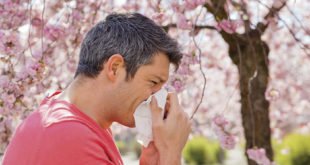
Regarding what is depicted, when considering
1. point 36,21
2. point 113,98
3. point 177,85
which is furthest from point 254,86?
point 113,98

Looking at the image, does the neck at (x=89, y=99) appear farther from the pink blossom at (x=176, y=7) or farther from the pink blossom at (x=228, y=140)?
the pink blossom at (x=228, y=140)

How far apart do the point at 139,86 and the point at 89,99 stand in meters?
0.12

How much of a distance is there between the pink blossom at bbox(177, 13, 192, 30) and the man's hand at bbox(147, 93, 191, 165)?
1555 mm

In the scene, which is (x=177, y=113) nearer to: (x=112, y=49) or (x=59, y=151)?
(x=112, y=49)

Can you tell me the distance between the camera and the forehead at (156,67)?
155cm

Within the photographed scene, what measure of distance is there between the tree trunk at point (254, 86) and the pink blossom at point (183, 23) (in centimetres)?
39

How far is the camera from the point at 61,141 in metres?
1.38

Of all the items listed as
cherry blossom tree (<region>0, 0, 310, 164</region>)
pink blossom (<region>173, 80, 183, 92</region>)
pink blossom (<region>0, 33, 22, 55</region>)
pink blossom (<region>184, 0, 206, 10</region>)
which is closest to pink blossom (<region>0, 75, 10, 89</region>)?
cherry blossom tree (<region>0, 0, 310, 164</region>)

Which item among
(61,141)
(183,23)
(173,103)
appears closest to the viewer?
(61,141)

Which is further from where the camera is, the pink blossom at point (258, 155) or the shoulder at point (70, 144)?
the pink blossom at point (258, 155)

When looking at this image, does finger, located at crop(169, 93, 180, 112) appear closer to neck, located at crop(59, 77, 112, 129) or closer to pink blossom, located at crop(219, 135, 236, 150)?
neck, located at crop(59, 77, 112, 129)

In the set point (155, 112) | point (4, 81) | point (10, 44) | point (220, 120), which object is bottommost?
point (220, 120)

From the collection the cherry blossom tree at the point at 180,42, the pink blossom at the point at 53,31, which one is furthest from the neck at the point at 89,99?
the pink blossom at the point at 53,31

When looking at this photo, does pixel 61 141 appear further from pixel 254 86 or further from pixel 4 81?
pixel 254 86
